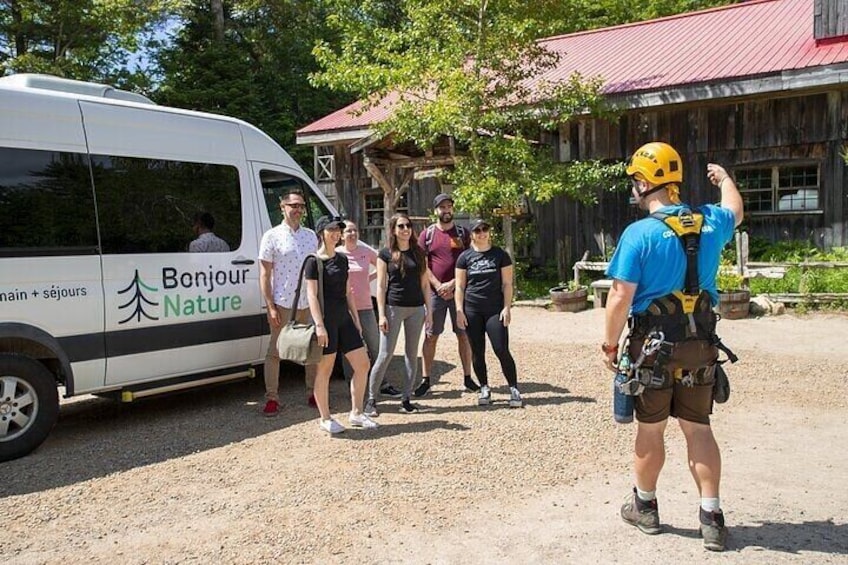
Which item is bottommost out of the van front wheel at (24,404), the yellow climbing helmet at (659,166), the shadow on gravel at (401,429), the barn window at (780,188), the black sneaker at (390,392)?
the shadow on gravel at (401,429)

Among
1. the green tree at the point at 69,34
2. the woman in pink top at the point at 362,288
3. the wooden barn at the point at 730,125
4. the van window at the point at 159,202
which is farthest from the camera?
the green tree at the point at 69,34

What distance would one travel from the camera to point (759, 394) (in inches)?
276

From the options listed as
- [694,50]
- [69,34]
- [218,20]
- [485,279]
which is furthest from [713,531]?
[218,20]

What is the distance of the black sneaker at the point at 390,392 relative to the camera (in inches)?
294

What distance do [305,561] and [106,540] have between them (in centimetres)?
122

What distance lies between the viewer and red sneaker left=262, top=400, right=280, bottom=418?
679cm

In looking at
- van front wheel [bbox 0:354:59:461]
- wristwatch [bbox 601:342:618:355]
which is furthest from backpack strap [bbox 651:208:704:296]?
van front wheel [bbox 0:354:59:461]

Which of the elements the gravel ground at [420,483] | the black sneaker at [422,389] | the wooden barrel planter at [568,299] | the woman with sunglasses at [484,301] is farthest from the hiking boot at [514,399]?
the wooden barrel planter at [568,299]

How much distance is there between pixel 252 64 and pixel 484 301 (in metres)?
27.8

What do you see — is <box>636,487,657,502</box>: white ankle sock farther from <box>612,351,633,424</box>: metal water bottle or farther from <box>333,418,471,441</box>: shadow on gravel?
<box>333,418,471,441</box>: shadow on gravel

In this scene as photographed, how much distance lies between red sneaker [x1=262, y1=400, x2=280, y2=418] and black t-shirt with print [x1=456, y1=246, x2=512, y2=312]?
76.5 inches

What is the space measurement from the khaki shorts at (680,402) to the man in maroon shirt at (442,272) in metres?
3.54

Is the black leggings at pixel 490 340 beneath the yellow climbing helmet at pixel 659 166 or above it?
beneath

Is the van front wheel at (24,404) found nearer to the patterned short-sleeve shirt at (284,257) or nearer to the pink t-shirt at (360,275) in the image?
the patterned short-sleeve shirt at (284,257)
